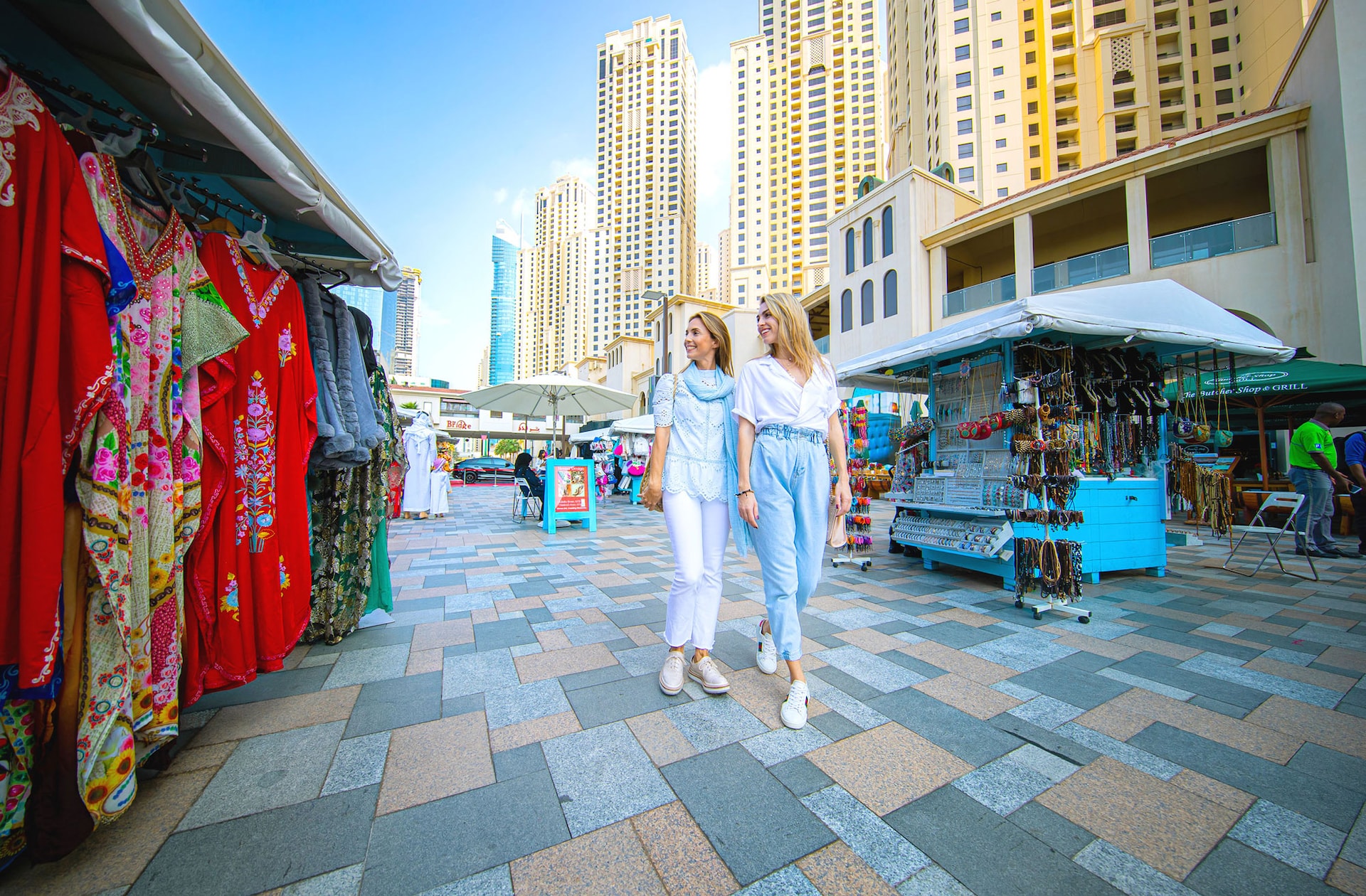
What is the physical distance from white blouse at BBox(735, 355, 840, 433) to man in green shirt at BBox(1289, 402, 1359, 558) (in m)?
7.27

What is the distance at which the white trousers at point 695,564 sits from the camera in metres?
2.38

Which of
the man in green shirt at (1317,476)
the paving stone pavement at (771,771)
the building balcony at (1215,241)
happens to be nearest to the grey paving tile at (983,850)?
the paving stone pavement at (771,771)

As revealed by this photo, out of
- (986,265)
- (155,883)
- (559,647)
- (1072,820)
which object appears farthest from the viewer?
(986,265)

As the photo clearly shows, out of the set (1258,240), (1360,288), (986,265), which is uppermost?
(986,265)

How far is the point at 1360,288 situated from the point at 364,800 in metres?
16.2

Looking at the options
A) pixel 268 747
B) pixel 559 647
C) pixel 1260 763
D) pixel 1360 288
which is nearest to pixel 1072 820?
pixel 1260 763

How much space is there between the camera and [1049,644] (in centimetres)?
312

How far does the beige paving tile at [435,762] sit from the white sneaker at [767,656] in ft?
4.55

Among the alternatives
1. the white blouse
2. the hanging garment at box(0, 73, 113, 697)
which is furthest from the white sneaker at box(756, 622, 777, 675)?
the hanging garment at box(0, 73, 113, 697)

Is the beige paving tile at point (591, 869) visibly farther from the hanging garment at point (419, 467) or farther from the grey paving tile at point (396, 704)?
the hanging garment at point (419, 467)

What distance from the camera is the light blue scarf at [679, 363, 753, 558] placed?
2482 millimetres

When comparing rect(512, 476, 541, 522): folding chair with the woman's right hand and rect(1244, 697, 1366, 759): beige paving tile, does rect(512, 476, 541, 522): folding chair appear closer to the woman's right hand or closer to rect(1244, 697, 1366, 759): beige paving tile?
the woman's right hand

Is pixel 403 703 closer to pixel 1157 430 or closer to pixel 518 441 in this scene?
pixel 1157 430

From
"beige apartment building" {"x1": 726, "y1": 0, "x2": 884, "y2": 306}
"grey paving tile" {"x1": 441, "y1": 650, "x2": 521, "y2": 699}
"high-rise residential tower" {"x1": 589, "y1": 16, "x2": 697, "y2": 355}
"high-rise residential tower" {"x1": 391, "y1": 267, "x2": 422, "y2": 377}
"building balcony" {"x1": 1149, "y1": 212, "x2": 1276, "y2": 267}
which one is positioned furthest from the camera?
"high-rise residential tower" {"x1": 391, "y1": 267, "x2": 422, "y2": 377}
